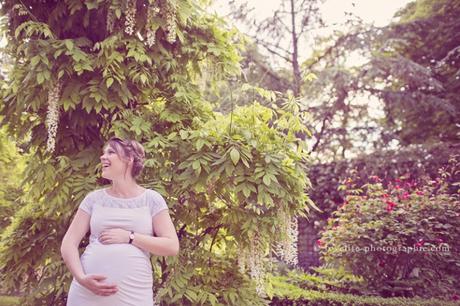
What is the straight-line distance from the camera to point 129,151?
2.48m

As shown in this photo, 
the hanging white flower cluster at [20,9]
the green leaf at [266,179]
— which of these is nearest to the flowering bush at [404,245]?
the green leaf at [266,179]

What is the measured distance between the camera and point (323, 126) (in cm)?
1171

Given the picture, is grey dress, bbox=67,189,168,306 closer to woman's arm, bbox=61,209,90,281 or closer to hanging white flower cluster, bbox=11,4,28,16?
woman's arm, bbox=61,209,90,281

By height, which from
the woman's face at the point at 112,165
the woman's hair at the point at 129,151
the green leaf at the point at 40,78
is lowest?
the woman's face at the point at 112,165

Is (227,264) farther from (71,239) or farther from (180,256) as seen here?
(71,239)

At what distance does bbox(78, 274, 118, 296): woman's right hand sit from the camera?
2.17 m

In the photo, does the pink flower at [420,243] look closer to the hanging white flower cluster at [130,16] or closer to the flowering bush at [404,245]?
the flowering bush at [404,245]

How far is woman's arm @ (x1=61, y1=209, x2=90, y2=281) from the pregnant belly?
6 centimetres

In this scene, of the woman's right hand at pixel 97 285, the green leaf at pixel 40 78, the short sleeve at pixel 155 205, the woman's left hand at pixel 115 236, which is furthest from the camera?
the green leaf at pixel 40 78

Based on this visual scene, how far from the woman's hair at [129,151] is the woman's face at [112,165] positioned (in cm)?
2

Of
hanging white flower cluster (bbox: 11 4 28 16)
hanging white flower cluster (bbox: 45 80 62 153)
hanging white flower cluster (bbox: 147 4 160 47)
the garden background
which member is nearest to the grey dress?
the garden background

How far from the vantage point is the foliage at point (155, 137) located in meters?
3.34

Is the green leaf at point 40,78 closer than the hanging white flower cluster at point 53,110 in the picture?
Yes

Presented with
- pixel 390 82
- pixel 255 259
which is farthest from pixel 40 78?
pixel 390 82
